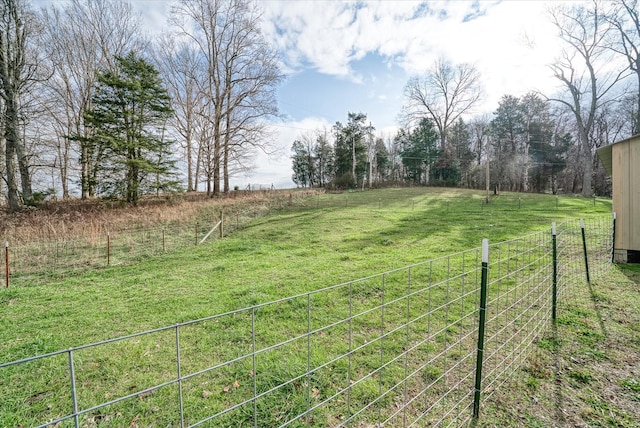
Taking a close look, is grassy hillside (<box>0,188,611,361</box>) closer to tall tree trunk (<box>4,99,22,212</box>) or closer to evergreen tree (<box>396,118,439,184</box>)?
tall tree trunk (<box>4,99,22,212</box>)

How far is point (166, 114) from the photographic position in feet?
51.7

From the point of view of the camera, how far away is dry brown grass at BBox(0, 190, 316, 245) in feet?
30.1

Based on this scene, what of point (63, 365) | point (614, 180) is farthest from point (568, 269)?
point (63, 365)

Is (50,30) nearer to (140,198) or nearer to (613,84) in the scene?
(140,198)

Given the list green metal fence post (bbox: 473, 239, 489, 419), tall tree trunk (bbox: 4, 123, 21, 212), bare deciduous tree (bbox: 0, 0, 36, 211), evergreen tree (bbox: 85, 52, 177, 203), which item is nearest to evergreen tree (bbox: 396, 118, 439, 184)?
evergreen tree (bbox: 85, 52, 177, 203)

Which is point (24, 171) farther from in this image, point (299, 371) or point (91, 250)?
point (299, 371)

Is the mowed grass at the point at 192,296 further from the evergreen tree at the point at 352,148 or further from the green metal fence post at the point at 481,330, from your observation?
the evergreen tree at the point at 352,148

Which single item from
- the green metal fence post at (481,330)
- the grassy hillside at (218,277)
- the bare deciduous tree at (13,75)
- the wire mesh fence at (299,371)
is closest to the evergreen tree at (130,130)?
the bare deciduous tree at (13,75)

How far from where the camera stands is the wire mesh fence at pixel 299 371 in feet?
7.67

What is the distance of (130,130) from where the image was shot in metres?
14.3

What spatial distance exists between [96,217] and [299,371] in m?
12.7

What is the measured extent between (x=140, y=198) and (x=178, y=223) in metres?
5.37

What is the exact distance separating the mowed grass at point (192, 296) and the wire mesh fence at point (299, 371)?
0.02 meters

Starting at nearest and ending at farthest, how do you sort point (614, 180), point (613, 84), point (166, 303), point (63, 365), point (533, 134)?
point (63, 365) < point (166, 303) < point (614, 180) < point (613, 84) < point (533, 134)
